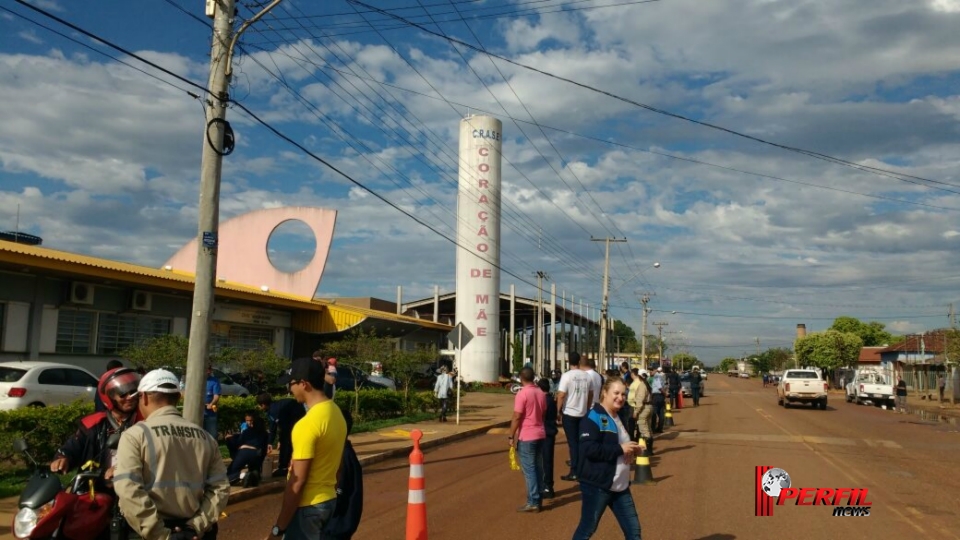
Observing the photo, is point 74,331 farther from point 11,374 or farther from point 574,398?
point 574,398

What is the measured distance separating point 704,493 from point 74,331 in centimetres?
1927

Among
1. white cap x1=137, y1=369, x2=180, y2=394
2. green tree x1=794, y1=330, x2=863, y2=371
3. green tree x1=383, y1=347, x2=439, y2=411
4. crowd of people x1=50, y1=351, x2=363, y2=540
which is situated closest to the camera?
crowd of people x1=50, y1=351, x2=363, y2=540

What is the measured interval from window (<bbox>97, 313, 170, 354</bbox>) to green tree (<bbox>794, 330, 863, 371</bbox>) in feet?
245

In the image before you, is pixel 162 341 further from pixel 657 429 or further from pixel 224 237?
pixel 224 237

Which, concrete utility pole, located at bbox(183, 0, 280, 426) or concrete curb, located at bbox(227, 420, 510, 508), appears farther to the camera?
concrete curb, located at bbox(227, 420, 510, 508)

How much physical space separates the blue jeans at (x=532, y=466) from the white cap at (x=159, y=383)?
594cm

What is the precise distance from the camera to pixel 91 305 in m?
23.9

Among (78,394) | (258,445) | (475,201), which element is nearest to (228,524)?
(258,445)

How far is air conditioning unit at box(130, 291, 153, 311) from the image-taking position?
82.7 ft

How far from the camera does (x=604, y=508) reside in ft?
20.7

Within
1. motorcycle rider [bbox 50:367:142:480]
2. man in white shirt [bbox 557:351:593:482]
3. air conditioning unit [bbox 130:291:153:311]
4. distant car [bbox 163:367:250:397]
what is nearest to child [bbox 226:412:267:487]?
man in white shirt [bbox 557:351:593:482]

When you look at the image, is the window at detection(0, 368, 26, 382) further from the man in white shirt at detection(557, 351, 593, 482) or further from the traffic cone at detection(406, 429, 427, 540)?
the traffic cone at detection(406, 429, 427, 540)

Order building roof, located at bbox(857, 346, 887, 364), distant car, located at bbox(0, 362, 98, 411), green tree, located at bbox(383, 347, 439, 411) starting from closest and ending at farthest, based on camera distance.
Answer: distant car, located at bbox(0, 362, 98, 411) < green tree, located at bbox(383, 347, 439, 411) < building roof, located at bbox(857, 346, 887, 364)

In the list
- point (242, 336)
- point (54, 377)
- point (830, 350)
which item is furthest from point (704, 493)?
point (830, 350)
